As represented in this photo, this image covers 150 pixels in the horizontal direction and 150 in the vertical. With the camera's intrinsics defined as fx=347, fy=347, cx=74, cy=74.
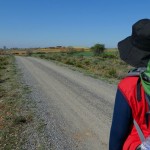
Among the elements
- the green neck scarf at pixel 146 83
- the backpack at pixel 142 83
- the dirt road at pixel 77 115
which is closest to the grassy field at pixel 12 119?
the dirt road at pixel 77 115

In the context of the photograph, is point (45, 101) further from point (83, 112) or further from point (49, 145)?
point (49, 145)

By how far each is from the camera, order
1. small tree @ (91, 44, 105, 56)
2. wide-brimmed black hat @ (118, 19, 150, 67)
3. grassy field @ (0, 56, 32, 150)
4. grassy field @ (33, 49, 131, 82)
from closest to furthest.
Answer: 1. wide-brimmed black hat @ (118, 19, 150, 67)
2. grassy field @ (0, 56, 32, 150)
3. grassy field @ (33, 49, 131, 82)
4. small tree @ (91, 44, 105, 56)

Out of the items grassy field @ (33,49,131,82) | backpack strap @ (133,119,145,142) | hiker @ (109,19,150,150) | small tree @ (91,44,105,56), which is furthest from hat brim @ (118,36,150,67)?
small tree @ (91,44,105,56)

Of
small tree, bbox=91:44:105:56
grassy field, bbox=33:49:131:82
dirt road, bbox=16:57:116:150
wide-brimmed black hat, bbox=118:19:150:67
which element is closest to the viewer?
wide-brimmed black hat, bbox=118:19:150:67

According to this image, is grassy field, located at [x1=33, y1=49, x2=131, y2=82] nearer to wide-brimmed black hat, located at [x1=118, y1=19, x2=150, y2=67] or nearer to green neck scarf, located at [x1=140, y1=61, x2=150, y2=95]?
wide-brimmed black hat, located at [x1=118, y1=19, x2=150, y2=67]

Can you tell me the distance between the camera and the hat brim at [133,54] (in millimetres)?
2042

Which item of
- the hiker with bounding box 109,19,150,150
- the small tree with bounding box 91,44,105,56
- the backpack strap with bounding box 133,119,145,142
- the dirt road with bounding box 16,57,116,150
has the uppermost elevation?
the hiker with bounding box 109,19,150,150

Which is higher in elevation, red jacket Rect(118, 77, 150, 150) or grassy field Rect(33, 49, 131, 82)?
red jacket Rect(118, 77, 150, 150)

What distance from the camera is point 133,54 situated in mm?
2066

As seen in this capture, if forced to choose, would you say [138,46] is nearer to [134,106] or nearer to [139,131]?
[134,106]

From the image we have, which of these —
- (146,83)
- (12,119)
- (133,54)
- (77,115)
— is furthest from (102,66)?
(146,83)

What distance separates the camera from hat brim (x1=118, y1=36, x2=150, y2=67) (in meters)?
2.04

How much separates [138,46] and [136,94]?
0.94ft

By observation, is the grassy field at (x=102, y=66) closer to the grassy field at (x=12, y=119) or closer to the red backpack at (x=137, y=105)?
the grassy field at (x=12, y=119)
